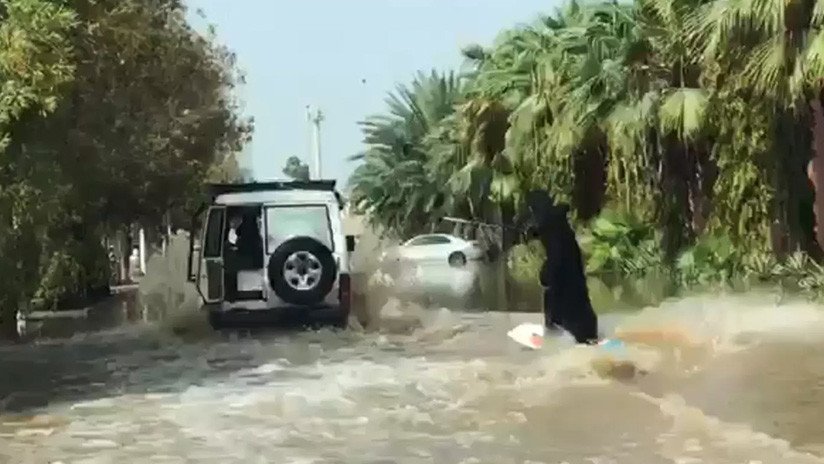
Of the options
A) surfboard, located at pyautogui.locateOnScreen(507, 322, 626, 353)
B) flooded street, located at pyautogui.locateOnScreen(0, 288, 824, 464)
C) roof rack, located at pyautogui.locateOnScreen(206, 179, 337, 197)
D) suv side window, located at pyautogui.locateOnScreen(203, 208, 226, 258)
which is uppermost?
roof rack, located at pyautogui.locateOnScreen(206, 179, 337, 197)

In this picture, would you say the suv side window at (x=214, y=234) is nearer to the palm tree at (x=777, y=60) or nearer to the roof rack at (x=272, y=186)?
the roof rack at (x=272, y=186)

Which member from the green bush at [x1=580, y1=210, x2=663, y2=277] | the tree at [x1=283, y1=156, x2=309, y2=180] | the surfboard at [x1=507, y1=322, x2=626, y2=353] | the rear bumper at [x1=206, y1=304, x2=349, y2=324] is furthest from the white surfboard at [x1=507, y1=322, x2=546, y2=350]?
the tree at [x1=283, y1=156, x2=309, y2=180]

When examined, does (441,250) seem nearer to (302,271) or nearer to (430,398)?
(302,271)

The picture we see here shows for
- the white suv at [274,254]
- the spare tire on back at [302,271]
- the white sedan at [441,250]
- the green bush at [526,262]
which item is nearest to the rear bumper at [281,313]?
the white suv at [274,254]

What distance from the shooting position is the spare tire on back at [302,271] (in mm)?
21562

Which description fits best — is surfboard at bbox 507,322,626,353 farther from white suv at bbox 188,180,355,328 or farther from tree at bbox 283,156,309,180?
tree at bbox 283,156,309,180

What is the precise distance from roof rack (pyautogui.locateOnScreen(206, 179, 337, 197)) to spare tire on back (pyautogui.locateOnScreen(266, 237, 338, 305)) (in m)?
1.27

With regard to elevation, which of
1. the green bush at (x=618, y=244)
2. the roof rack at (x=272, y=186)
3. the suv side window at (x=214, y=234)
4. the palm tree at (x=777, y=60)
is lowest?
the green bush at (x=618, y=244)

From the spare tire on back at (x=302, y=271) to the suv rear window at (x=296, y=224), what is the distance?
0.38 m

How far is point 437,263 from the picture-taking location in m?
61.4

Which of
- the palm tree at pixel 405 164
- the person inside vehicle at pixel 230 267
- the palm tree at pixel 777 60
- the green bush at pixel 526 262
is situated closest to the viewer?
the palm tree at pixel 777 60

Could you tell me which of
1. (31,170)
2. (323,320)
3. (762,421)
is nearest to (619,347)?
(762,421)

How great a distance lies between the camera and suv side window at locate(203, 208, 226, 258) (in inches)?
896

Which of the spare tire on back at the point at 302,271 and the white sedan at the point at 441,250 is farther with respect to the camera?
the white sedan at the point at 441,250
